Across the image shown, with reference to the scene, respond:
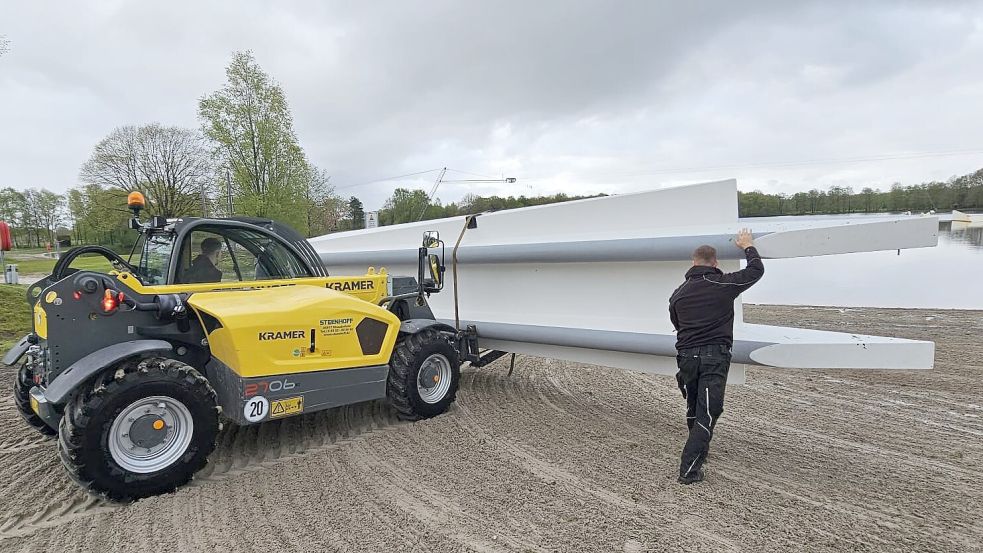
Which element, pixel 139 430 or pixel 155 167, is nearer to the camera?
pixel 139 430

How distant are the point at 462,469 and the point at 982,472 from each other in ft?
11.3

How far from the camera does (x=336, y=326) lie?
417 centimetres

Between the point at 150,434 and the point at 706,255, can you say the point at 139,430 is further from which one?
the point at 706,255

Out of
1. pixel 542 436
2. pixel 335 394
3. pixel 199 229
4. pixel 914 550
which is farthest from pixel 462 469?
pixel 199 229

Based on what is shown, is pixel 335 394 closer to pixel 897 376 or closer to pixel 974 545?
pixel 974 545

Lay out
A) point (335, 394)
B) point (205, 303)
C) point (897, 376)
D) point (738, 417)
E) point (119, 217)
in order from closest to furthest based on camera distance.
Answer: point (205, 303)
point (335, 394)
point (738, 417)
point (897, 376)
point (119, 217)

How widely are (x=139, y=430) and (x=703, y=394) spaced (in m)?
3.62

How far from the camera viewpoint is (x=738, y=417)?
481 cm

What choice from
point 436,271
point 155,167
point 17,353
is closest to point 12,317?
point 17,353

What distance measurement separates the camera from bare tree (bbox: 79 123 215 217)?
101 feet

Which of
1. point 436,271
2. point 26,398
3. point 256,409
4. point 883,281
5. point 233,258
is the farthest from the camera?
point 883,281

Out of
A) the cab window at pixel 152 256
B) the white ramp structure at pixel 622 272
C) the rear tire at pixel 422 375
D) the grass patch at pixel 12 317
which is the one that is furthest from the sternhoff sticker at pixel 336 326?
the grass patch at pixel 12 317

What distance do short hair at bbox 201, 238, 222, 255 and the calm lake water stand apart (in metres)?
9.33

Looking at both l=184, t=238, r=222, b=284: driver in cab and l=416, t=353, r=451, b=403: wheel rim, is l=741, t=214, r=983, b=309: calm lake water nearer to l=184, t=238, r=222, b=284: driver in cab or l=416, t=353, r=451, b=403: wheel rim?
l=416, t=353, r=451, b=403: wheel rim
